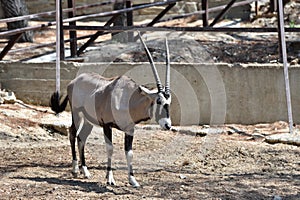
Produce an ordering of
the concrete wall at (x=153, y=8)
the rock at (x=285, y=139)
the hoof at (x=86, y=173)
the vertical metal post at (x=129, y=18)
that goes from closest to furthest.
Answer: the hoof at (x=86, y=173)
the rock at (x=285, y=139)
the vertical metal post at (x=129, y=18)
the concrete wall at (x=153, y=8)

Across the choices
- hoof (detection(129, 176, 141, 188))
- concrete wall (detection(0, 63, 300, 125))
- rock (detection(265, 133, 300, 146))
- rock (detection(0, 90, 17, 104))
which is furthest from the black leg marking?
rock (detection(0, 90, 17, 104))

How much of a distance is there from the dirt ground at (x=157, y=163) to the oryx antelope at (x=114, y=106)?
35 centimetres

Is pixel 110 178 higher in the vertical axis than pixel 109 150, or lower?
lower

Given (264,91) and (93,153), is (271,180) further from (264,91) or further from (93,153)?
(264,91)

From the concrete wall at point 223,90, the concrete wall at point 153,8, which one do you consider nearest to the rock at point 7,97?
the concrete wall at point 223,90

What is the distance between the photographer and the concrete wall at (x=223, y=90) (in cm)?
1003

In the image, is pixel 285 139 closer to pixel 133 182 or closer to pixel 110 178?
pixel 133 182

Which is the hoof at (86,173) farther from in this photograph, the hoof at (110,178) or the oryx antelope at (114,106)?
the hoof at (110,178)

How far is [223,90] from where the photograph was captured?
10.2m

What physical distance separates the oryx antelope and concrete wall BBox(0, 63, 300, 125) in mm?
2935

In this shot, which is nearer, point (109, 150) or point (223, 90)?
point (109, 150)

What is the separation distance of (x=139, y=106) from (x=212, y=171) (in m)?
1.34

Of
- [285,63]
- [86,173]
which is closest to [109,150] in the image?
[86,173]

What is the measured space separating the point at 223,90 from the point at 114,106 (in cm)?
360
